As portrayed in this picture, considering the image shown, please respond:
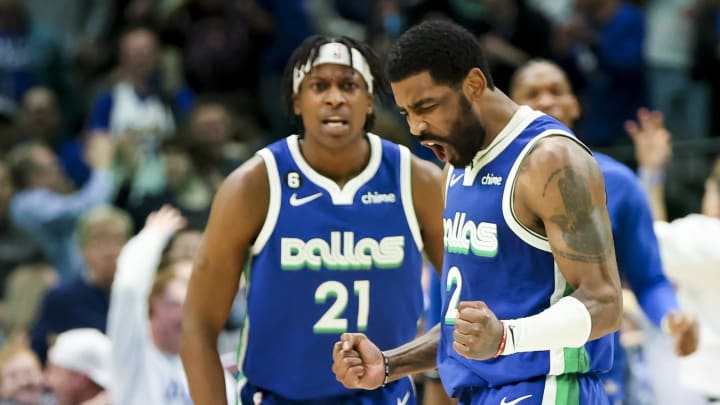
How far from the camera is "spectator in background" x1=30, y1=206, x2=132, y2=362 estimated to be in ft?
24.8

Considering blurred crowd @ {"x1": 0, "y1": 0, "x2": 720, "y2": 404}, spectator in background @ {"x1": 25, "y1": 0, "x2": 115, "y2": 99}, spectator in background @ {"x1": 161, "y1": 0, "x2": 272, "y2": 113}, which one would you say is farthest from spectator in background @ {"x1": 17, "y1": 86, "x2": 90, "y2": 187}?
spectator in background @ {"x1": 161, "y1": 0, "x2": 272, "y2": 113}

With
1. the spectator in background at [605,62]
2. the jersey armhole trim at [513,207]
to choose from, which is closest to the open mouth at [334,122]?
the jersey armhole trim at [513,207]

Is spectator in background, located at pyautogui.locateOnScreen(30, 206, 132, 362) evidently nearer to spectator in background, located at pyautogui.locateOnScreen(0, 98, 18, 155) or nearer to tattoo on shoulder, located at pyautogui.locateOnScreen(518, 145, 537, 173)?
spectator in background, located at pyautogui.locateOnScreen(0, 98, 18, 155)

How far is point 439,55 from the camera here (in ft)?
13.6

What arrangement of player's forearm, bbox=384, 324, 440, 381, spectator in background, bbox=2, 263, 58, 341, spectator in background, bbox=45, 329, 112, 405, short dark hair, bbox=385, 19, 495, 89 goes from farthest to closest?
spectator in background, bbox=2, 263, 58, 341 → spectator in background, bbox=45, 329, 112, 405 → player's forearm, bbox=384, 324, 440, 381 → short dark hair, bbox=385, 19, 495, 89

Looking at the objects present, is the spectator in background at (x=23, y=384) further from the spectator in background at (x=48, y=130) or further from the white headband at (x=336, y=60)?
the spectator in background at (x=48, y=130)

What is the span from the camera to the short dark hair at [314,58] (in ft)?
16.8

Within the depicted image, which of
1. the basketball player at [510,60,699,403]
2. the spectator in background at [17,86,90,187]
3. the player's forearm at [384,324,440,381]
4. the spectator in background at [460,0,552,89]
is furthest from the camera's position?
the spectator in background at [17,86,90,187]

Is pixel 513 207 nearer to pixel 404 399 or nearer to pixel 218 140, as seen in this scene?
pixel 404 399

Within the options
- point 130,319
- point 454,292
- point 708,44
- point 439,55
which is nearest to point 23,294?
point 130,319

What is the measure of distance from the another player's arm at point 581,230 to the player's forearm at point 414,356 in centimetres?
92

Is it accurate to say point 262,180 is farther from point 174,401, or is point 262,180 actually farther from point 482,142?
point 174,401

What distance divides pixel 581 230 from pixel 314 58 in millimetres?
1597

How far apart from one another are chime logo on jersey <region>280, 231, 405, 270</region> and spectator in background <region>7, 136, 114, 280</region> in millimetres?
5058
